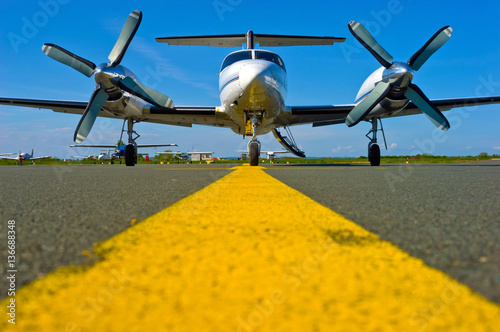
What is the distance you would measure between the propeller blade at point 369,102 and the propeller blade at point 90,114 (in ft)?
31.8

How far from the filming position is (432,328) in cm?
74

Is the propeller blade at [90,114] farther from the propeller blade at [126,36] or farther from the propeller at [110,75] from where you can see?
the propeller blade at [126,36]

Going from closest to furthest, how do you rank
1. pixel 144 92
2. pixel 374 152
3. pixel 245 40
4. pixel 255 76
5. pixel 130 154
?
pixel 255 76, pixel 144 92, pixel 374 152, pixel 130 154, pixel 245 40

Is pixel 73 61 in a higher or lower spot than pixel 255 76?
higher

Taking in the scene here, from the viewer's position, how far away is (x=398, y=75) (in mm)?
12078

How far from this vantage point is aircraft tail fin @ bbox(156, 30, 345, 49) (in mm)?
20891

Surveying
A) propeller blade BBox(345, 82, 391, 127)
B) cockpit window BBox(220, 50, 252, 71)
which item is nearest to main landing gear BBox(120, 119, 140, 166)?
cockpit window BBox(220, 50, 252, 71)

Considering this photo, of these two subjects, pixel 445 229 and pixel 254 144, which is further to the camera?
pixel 254 144

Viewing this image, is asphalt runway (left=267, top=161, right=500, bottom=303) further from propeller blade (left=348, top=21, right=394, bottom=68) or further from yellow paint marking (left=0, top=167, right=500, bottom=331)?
propeller blade (left=348, top=21, right=394, bottom=68)

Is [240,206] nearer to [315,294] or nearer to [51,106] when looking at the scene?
[315,294]

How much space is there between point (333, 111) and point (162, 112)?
8.61 meters

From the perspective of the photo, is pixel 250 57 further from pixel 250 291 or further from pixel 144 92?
pixel 250 291

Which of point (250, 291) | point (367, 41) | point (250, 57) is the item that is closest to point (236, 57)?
point (250, 57)

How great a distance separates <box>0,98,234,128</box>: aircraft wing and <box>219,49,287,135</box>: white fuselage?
9.77 feet
